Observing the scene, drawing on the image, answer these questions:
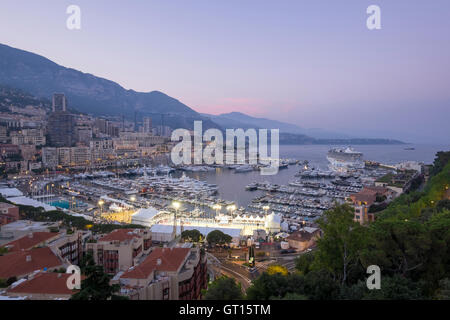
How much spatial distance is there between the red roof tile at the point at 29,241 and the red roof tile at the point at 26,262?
908 millimetres

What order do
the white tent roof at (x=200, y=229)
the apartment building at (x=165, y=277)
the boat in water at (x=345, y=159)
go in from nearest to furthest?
the apartment building at (x=165, y=277) < the white tent roof at (x=200, y=229) < the boat in water at (x=345, y=159)

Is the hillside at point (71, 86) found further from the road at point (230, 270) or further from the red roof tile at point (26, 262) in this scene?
the road at point (230, 270)

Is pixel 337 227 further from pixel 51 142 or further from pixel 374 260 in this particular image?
pixel 51 142

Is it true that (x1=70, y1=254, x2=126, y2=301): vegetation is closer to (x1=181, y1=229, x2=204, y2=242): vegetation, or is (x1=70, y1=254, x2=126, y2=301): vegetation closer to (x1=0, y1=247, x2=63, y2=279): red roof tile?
(x1=0, y1=247, x2=63, y2=279): red roof tile

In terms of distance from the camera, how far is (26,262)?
5539mm

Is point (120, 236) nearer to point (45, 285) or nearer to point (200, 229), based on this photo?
point (45, 285)

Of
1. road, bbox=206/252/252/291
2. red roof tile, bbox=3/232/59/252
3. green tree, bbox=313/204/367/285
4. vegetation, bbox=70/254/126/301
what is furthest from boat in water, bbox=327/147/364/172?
vegetation, bbox=70/254/126/301

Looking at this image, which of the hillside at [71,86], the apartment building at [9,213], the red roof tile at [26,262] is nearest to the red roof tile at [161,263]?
the red roof tile at [26,262]

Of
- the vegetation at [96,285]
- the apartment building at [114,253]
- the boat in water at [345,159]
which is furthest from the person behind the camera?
the boat in water at [345,159]

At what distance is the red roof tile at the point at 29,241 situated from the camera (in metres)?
6.69

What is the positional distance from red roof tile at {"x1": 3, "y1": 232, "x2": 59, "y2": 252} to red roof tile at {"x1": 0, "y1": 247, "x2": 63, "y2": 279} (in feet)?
2.98

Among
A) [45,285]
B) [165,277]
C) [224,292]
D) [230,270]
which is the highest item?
[224,292]

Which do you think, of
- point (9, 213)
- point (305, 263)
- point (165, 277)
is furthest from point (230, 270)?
point (9, 213)

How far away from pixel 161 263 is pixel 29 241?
3.55 meters
